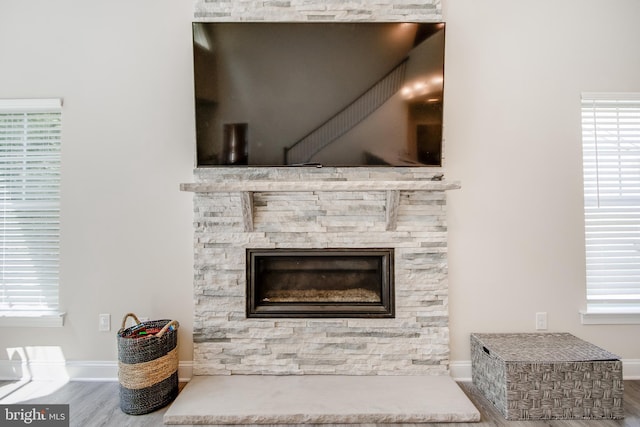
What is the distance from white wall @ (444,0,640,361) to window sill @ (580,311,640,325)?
1.7 inches

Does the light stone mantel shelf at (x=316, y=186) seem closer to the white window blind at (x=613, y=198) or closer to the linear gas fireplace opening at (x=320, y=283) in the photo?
the linear gas fireplace opening at (x=320, y=283)

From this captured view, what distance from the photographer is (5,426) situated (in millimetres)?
1757

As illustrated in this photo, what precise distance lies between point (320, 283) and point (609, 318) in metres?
1.99

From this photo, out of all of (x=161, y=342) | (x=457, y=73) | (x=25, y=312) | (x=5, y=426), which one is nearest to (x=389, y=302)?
(x=161, y=342)

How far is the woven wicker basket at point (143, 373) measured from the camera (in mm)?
1872

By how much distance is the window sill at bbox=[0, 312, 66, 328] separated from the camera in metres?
2.26

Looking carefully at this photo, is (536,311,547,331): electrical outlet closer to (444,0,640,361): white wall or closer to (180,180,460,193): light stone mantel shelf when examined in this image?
(444,0,640,361): white wall

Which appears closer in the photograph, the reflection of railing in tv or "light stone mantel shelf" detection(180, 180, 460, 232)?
"light stone mantel shelf" detection(180, 180, 460, 232)

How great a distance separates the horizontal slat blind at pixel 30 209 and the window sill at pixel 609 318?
3.70 meters

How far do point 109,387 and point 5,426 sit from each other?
1.70 ft

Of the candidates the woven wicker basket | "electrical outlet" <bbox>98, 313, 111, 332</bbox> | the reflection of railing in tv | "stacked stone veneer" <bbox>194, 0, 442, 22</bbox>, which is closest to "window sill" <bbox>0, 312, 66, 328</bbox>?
"electrical outlet" <bbox>98, 313, 111, 332</bbox>

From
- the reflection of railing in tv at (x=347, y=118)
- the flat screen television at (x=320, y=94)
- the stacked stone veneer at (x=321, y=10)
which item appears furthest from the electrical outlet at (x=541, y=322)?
the stacked stone veneer at (x=321, y=10)

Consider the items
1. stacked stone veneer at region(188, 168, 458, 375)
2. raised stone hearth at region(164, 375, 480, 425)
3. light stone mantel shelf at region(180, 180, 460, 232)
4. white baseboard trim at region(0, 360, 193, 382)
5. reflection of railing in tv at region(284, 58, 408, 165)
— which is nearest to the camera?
raised stone hearth at region(164, 375, 480, 425)

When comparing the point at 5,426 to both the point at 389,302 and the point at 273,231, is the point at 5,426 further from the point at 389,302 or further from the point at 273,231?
the point at 389,302
